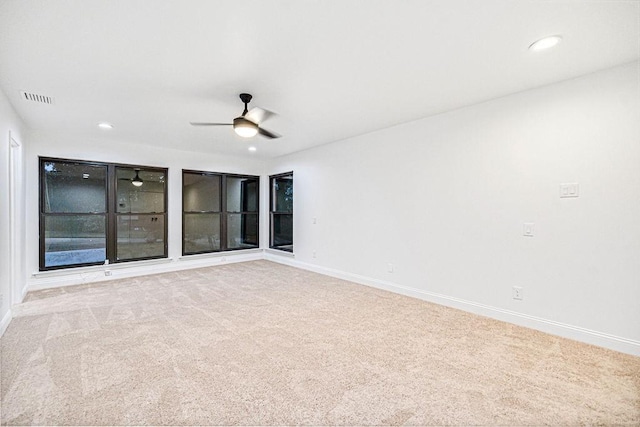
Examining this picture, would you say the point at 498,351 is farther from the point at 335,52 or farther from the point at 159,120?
the point at 159,120

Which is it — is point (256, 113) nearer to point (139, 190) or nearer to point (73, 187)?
point (139, 190)

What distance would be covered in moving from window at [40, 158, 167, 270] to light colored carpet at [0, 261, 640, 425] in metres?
1.68

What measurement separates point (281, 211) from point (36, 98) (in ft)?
15.0

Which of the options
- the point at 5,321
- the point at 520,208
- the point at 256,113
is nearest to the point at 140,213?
the point at 5,321

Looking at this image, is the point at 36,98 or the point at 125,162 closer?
the point at 36,98

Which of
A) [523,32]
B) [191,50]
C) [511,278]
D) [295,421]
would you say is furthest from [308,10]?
[511,278]

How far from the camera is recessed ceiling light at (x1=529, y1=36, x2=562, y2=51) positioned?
2.10 m

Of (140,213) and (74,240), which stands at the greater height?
(140,213)

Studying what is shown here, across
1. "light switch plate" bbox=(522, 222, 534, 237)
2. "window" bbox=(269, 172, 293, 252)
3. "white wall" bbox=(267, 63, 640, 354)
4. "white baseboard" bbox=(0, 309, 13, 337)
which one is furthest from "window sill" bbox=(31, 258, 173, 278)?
"light switch plate" bbox=(522, 222, 534, 237)

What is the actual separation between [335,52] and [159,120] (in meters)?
2.86

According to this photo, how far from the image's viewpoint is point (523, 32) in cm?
202

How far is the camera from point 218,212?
21.5 feet

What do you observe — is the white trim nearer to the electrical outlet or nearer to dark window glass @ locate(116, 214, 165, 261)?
dark window glass @ locate(116, 214, 165, 261)

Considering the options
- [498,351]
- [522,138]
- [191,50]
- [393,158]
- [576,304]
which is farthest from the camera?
[393,158]
